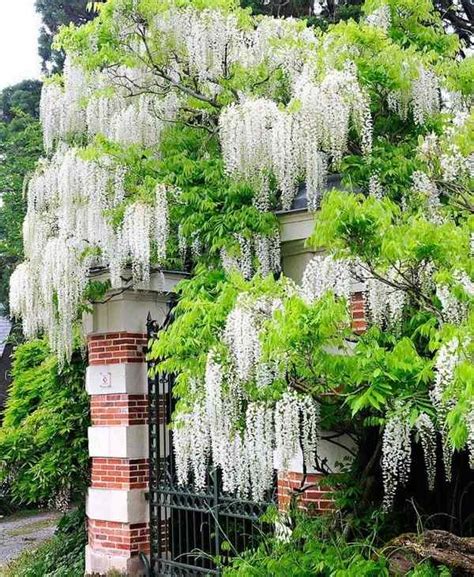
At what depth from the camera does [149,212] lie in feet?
19.4

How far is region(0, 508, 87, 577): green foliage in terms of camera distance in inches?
298

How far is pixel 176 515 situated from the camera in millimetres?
6734

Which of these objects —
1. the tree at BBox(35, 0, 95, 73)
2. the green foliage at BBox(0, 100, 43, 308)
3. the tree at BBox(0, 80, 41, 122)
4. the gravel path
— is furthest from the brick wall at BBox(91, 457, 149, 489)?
the tree at BBox(0, 80, 41, 122)

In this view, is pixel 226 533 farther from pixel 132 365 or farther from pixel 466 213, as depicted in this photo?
pixel 466 213

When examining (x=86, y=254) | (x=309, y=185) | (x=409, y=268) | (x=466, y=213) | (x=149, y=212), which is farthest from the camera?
(x=86, y=254)

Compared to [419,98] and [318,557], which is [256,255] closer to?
[419,98]

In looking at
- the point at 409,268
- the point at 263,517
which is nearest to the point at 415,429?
the point at 409,268

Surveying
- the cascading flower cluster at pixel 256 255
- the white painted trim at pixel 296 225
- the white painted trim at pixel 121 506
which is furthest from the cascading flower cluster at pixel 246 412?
the white painted trim at pixel 121 506

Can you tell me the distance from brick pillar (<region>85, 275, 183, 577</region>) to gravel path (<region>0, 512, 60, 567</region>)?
3.36 meters

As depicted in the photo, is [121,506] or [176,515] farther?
[176,515]

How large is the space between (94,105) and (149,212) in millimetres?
1349

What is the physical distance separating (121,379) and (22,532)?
254 inches

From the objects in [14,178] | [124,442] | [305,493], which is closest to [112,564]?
[124,442]

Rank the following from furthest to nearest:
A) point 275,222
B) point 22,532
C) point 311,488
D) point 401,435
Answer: point 22,532 < point 275,222 < point 311,488 < point 401,435
